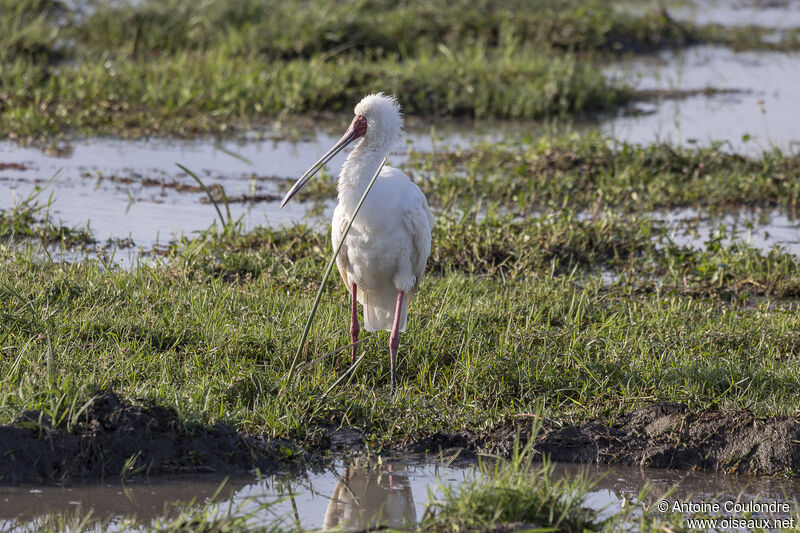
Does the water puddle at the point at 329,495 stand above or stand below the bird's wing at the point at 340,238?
below

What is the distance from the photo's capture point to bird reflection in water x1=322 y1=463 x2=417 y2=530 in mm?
3865

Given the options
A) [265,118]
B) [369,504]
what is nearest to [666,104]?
[265,118]

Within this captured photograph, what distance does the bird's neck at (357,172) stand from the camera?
5391 millimetres

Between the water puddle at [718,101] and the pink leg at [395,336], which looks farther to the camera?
the water puddle at [718,101]

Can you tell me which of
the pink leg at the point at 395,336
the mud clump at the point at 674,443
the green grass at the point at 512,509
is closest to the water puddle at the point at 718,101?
the pink leg at the point at 395,336

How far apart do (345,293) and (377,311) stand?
59 cm

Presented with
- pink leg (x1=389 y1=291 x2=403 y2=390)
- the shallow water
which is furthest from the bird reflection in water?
the shallow water

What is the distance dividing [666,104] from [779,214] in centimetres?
424

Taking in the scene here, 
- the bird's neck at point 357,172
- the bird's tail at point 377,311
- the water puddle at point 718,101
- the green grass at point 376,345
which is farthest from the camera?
the water puddle at point 718,101

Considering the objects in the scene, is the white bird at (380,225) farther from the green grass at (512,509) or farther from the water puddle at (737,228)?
the water puddle at (737,228)

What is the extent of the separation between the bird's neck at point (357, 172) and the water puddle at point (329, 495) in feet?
4.87

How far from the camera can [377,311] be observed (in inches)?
233

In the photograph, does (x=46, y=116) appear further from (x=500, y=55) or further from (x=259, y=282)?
(x=500, y=55)

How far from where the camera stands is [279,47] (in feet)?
Answer: 41.6
